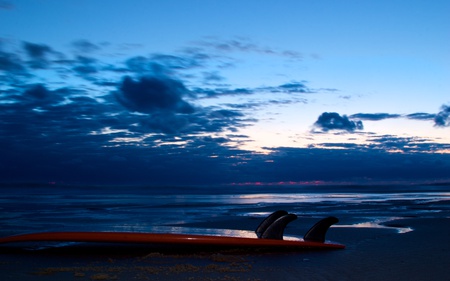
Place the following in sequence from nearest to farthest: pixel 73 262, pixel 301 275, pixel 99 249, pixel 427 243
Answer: pixel 301 275 → pixel 73 262 → pixel 99 249 → pixel 427 243

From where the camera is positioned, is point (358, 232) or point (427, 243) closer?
point (427, 243)

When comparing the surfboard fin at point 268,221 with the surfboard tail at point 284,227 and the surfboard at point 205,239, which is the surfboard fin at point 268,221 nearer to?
the surfboard tail at point 284,227

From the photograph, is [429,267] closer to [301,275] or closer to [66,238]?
[301,275]

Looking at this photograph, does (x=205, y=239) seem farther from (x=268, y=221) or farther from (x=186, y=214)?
(x=186, y=214)

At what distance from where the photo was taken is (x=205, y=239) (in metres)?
9.48

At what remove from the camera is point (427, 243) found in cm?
1034

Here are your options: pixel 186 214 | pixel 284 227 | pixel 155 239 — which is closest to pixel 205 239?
pixel 155 239

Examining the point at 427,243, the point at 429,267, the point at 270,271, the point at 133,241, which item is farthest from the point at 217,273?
the point at 427,243

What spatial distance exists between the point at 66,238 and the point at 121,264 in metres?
1.89

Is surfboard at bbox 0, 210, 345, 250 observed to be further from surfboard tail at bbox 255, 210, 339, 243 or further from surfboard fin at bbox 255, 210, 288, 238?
surfboard fin at bbox 255, 210, 288, 238

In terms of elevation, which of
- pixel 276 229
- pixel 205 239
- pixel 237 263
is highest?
pixel 276 229

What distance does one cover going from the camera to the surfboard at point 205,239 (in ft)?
30.5

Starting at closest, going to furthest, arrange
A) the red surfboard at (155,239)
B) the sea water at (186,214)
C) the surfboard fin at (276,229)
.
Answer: the red surfboard at (155,239), the surfboard fin at (276,229), the sea water at (186,214)

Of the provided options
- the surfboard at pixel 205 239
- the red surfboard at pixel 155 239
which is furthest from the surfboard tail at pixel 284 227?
the red surfboard at pixel 155 239
